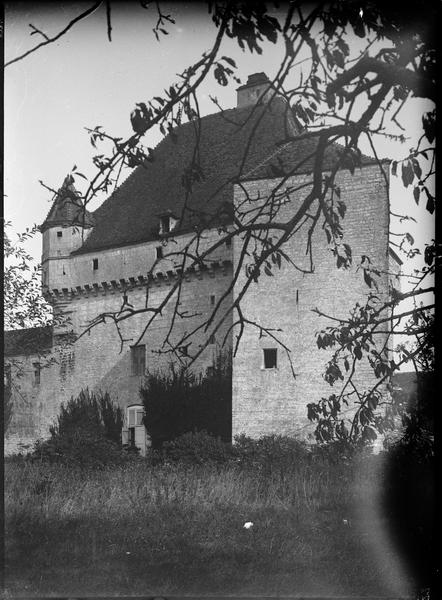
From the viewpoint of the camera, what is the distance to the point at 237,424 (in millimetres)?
5586

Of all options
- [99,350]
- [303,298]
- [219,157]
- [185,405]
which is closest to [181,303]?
[99,350]

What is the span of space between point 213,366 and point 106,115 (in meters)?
1.95

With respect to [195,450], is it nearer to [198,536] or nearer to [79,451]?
[79,451]

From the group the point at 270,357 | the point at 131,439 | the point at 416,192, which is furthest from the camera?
the point at 270,357

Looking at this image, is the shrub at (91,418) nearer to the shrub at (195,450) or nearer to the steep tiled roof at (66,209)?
the shrub at (195,450)

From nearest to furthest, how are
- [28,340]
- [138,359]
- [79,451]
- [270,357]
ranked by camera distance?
[28,340]
[138,359]
[79,451]
[270,357]

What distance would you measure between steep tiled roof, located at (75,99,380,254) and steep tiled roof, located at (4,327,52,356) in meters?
1.01

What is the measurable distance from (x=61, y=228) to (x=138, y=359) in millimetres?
1121

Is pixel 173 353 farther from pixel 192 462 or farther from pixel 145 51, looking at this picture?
pixel 145 51

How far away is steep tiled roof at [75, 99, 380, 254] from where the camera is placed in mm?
4207

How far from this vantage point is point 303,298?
22.1 ft

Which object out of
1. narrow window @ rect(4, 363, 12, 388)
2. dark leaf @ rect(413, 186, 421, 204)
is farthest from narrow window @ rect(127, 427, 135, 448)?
dark leaf @ rect(413, 186, 421, 204)

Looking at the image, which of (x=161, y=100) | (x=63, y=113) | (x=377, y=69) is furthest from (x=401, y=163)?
(x=63, y=113)

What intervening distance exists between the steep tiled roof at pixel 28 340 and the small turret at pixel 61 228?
1.09 ft
